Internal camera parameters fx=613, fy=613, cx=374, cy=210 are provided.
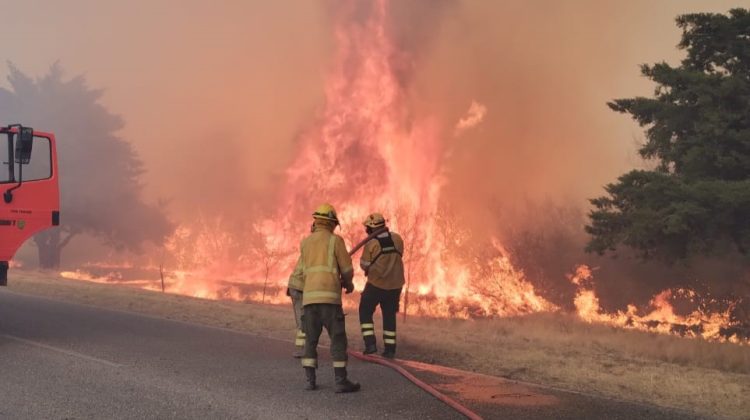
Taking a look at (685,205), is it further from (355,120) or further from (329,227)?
(355,120)

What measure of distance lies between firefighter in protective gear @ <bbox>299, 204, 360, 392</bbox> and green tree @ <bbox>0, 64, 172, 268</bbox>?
32810 mm

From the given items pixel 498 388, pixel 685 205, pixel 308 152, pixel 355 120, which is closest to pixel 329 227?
pixel 498 388

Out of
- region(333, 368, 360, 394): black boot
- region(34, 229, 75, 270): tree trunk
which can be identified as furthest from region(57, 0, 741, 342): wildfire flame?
region(333, 368, 360, 394): black boot

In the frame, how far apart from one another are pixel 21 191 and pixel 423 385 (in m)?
6.38

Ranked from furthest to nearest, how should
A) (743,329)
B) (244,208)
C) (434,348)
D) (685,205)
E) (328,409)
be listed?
(244,208), (743,329), (685,205), (434,348), (328,409)

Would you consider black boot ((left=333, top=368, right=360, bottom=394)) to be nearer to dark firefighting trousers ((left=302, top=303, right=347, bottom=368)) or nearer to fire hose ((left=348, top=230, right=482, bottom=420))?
dark firefighting trousers ((left=302, top=303, right=347, bottom=368))

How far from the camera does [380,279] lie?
8.19 meters

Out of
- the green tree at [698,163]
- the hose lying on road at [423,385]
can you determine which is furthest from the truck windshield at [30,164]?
the green tree at [698,163]

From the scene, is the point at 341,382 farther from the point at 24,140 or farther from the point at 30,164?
the point at 30,164

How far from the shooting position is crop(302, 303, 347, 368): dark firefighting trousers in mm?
6207

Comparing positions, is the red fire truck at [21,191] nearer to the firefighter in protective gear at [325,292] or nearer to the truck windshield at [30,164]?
the truck windshield at [30,164]

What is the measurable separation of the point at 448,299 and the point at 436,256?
309 cm

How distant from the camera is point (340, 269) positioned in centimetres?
634

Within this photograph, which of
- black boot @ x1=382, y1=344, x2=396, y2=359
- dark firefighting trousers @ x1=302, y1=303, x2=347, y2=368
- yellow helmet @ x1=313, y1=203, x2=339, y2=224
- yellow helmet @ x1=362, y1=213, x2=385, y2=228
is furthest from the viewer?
yellow helmet @ x1=362, y1=213, x2=385, y2=228
